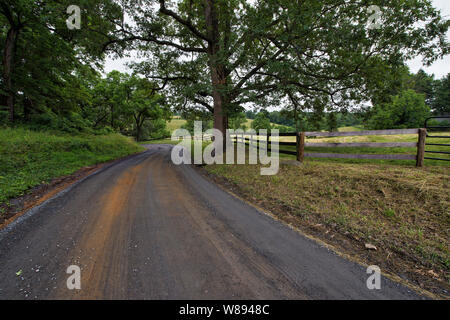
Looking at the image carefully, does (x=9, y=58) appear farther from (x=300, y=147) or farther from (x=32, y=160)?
(x=300, y=147)

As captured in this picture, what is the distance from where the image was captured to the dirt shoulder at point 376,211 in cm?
230

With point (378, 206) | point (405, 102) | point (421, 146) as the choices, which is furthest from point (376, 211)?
point (405, 102)

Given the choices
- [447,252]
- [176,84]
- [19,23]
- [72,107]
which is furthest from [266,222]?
[72,107]

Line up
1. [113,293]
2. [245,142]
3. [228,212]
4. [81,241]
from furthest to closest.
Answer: [245,142] → [228,212] → [81,241] → [113,293]

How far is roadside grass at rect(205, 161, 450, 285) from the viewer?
8.11ft

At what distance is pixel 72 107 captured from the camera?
13734mm

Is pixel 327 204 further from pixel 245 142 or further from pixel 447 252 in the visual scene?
pixel 245 142

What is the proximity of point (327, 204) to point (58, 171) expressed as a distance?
857cm

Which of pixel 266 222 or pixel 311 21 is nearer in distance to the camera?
pixel 266 222

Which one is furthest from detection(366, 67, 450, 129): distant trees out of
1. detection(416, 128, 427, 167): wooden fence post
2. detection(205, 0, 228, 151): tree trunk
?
detection(205, 0, 228, 151): tree trunk

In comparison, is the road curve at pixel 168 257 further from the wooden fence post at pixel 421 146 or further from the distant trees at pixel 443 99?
the distant trees at pixel 443 99

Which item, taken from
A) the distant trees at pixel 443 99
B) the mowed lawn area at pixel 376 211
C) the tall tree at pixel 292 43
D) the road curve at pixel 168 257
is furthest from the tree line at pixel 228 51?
the distant trees at pixel 443 99

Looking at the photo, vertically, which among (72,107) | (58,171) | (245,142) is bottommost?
(58,171)

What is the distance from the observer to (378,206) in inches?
141
